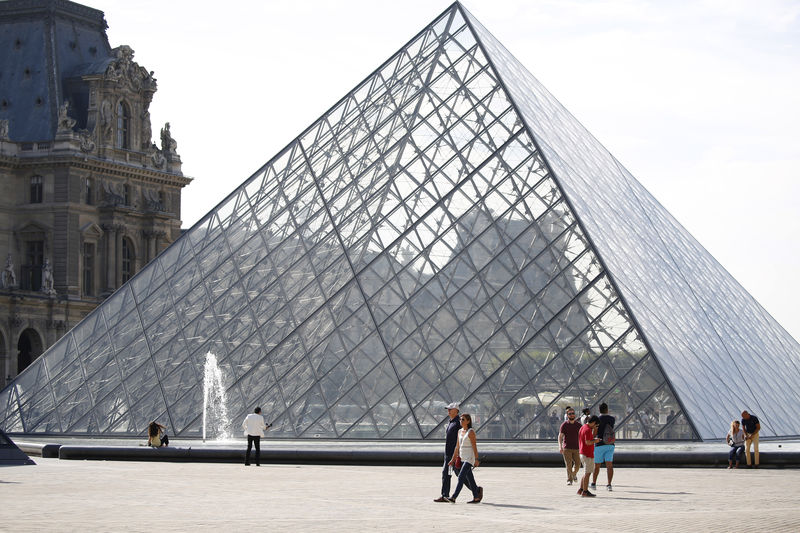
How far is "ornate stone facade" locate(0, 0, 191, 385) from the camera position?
72750 mm

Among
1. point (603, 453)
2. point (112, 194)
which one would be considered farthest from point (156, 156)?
point (603, 453)

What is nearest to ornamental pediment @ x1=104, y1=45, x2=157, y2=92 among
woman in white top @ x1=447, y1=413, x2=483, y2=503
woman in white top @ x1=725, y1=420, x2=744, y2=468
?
woman in white top @ x1=725, y1=420, x2=744, y2=468

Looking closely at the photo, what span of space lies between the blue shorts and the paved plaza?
1.22ft

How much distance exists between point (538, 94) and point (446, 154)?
5.86 metres

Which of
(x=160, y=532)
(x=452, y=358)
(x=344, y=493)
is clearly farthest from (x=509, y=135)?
(x=160, y=532)

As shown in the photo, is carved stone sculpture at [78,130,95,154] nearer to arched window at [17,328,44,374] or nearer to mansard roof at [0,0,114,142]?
mansard roof at [0,0,114,142]

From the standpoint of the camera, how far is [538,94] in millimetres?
→ 35531

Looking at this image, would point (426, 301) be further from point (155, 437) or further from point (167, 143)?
point (167, 143)

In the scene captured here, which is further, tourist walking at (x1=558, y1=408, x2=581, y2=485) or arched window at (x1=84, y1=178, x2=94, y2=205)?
arched window at (x1=84, y1=178, x2=94, y2=205)

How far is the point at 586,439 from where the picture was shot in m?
18.0

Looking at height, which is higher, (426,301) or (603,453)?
(426,301)

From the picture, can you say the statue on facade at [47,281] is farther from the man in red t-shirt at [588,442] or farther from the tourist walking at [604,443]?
the tourist walking at [604,443]

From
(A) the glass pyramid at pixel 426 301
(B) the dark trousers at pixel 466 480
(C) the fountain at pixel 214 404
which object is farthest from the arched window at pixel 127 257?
(B) the dark trousers at pixel 466 480

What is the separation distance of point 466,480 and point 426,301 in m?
11.7
